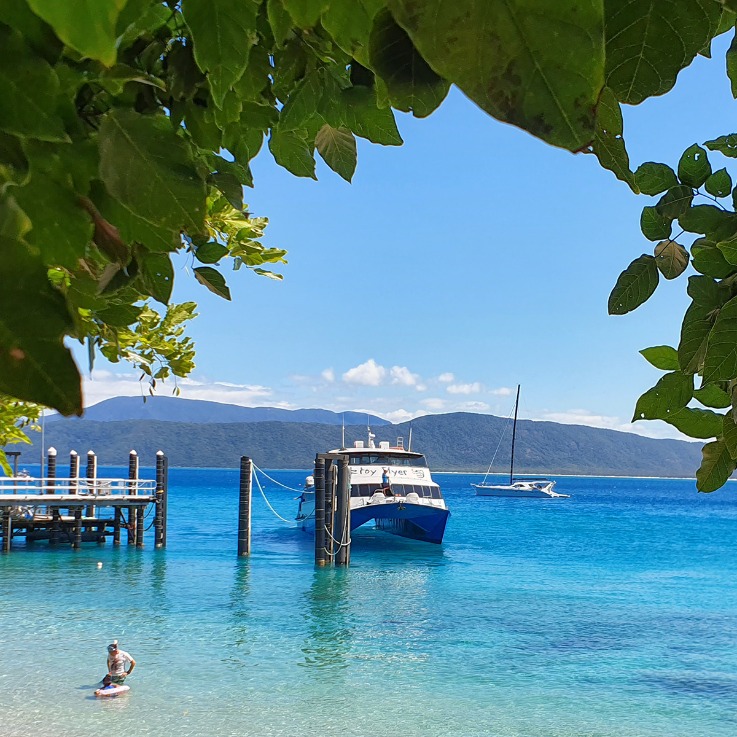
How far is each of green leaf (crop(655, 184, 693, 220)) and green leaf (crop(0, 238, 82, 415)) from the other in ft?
3.61

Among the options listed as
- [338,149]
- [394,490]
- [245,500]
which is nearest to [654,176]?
[338,149]

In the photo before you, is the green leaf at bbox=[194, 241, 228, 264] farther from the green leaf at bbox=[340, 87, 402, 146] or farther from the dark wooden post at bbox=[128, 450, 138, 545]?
the dark wooden post at bbox=[128, 450, 138, 545]

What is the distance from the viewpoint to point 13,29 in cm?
50

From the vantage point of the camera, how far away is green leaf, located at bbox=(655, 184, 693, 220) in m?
1.24

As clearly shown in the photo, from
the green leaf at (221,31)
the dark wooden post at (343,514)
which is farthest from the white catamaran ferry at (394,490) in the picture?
the green leaf at (221,31)

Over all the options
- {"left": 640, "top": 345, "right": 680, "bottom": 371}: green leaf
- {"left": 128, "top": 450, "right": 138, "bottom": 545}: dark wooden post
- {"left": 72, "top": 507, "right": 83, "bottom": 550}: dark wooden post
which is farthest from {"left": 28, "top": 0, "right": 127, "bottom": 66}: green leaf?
{"left": 128, "top": 450, "right": 138, "bottom": 545}: dark wooden post

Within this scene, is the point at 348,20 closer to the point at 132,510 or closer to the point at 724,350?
the point at 724,350

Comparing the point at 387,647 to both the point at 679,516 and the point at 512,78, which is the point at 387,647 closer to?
the point at 512,78

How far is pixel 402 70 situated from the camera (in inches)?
17.7

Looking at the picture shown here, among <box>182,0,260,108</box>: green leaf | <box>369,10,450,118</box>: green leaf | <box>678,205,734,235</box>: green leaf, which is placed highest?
<box>678,205,734,235</box>: green leaf

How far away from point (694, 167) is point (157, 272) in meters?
0.84

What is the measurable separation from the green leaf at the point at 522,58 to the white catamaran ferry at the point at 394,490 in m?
30.5

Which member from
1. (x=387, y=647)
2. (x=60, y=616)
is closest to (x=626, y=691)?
(x=387, y=647)

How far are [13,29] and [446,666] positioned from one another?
59.8 feet
